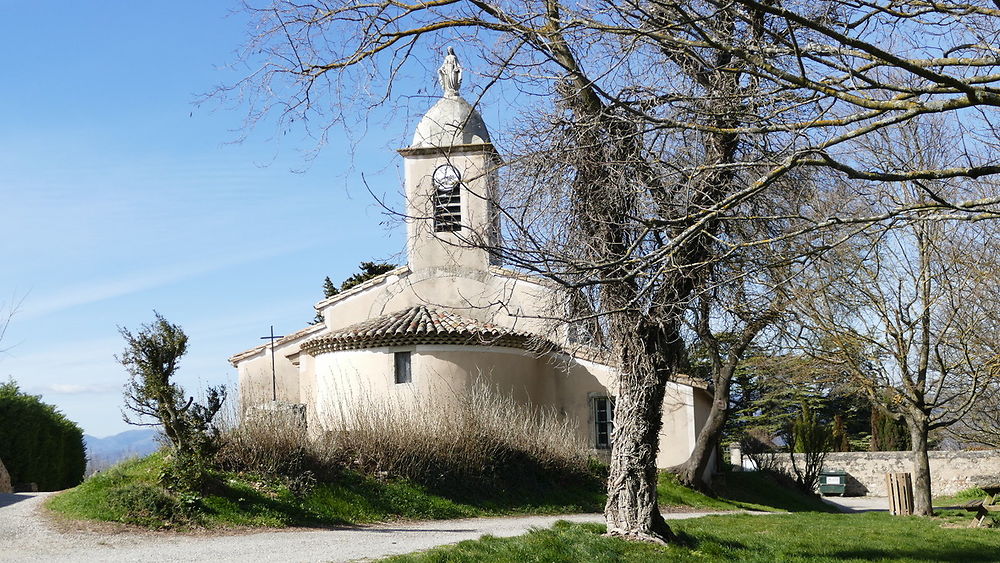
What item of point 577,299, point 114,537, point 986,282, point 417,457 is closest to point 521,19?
point 577,299

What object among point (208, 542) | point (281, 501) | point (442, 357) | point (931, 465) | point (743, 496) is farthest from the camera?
point (931, 465)

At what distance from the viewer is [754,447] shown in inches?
1432

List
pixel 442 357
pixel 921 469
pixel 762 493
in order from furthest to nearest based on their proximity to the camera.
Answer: pixel 762 493 < pixel 442 357 < pixel 921 469

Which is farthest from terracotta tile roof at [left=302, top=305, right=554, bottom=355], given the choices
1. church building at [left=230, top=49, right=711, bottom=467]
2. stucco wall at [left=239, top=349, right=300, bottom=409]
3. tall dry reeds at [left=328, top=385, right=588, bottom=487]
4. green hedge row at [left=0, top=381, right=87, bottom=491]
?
green hedge row at [left=0, top=381, right=87, bottom=491]

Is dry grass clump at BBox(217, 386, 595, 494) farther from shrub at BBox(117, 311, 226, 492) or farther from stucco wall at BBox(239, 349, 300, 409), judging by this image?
stucco wall at BBox(239, 349, 300, 409)

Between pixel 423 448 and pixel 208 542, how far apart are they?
6.25m

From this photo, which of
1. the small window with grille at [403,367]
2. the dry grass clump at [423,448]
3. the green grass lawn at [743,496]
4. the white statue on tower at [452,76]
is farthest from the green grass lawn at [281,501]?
the white statue on tower at [452,76]

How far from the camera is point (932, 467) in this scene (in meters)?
33.0

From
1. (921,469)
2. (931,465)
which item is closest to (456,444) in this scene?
(921,469)

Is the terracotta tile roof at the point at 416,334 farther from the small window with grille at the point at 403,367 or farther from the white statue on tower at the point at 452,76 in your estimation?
the white statue on tower at the point at 452,76

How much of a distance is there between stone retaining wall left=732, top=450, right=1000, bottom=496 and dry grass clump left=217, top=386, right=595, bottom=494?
16580 millimetres

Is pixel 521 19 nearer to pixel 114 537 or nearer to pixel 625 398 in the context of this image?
pixel 625 398

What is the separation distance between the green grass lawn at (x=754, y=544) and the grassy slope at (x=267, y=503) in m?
3.92

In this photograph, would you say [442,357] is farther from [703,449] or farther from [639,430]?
[639,430]
